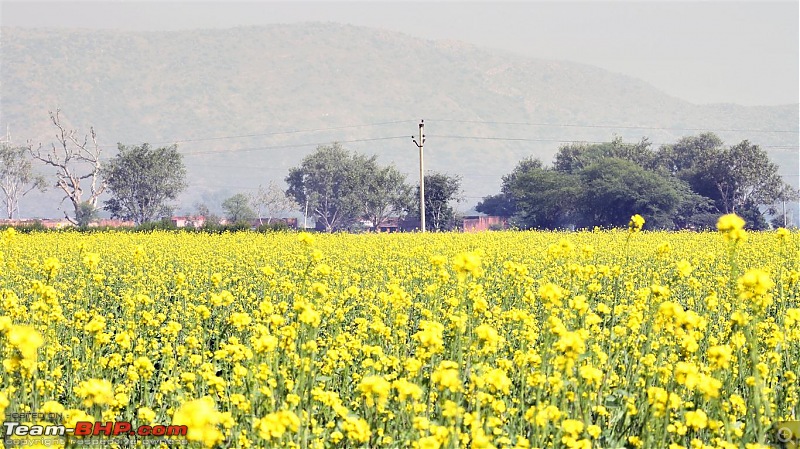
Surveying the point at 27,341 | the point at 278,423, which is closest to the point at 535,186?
the point at 27,341

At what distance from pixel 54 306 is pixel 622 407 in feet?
14.2

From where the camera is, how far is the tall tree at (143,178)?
95875mm

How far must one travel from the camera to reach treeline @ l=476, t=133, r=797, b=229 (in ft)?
218

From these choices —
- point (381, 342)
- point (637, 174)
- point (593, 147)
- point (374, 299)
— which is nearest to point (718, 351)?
point (381, 342)

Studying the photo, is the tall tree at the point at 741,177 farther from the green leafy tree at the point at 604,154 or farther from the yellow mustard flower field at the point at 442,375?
the yellow mustard flower field at the point at 442,375

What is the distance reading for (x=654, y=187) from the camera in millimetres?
66125

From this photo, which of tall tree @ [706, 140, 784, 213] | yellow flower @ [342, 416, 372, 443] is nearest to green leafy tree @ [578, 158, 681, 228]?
tall tree @ [706, 140, 784, 213]

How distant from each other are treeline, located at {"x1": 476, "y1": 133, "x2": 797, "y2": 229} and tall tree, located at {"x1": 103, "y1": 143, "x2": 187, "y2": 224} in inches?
1503

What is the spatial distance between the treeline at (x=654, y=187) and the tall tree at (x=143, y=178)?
3818cm

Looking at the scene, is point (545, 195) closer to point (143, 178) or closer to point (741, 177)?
point (741, 177)

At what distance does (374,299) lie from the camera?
11.0 meters

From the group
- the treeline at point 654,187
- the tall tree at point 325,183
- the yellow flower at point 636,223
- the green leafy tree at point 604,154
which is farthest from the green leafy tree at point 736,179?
the yellow flower at point 636,223

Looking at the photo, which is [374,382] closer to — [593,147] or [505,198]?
[593,147]

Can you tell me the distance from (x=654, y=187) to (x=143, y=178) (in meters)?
56.3
